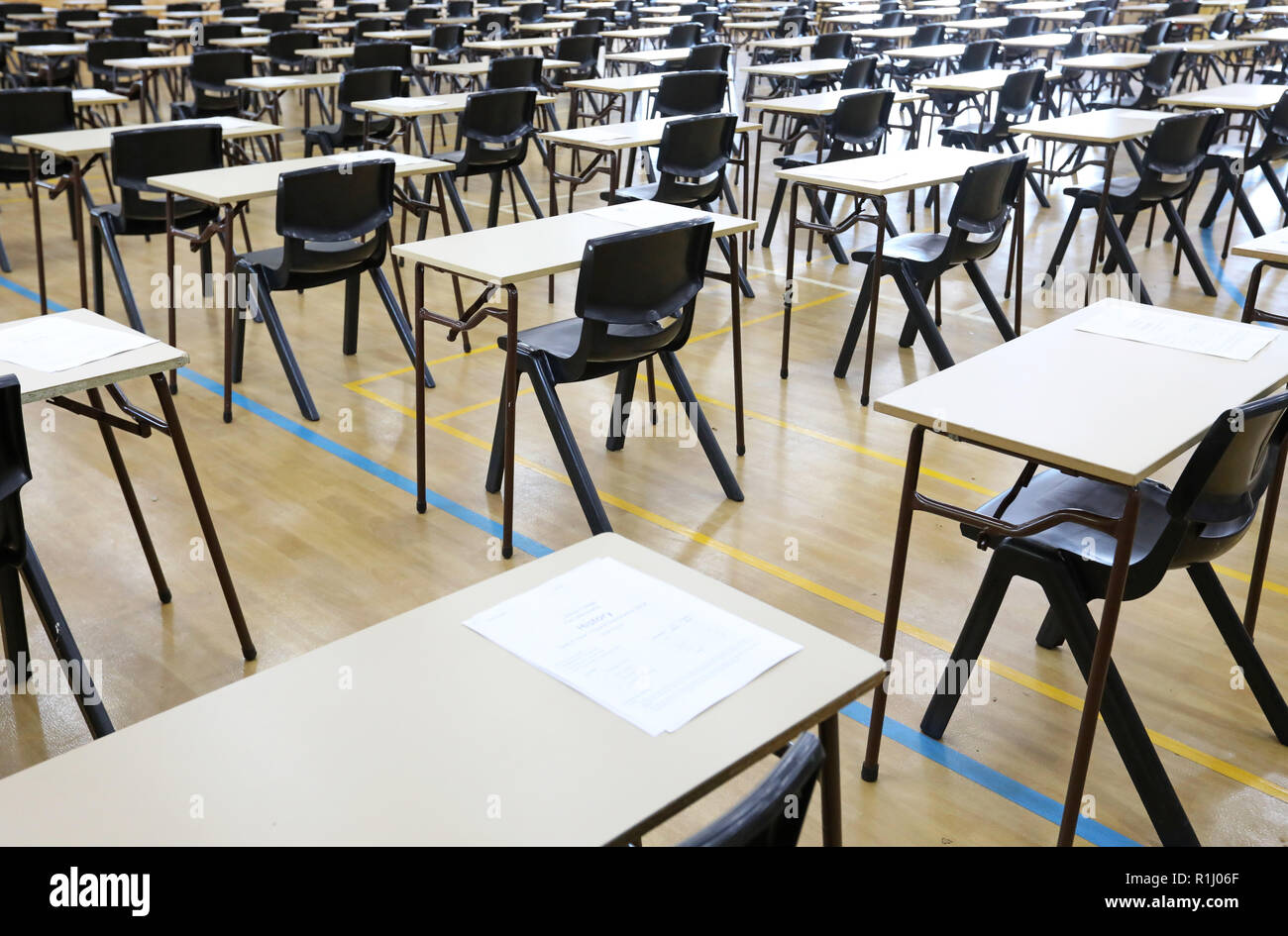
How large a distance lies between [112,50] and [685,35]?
4596mm

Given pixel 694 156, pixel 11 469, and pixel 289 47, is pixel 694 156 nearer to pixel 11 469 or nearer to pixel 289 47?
pixel 11 469

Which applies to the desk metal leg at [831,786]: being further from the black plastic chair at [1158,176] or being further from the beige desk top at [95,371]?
the black plastic chair at [1158,176]

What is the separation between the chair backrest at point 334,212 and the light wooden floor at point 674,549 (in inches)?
23.9

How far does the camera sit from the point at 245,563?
3295mm

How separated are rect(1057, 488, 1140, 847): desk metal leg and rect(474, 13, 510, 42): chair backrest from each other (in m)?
10.3

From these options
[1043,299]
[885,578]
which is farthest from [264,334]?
[1043,299]

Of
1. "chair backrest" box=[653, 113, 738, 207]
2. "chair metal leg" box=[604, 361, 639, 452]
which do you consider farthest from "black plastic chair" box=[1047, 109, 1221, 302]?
"chair metal leg" box=[604, 361, 639, 452]

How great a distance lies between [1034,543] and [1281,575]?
4.92 feet

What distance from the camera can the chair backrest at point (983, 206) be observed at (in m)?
4.23

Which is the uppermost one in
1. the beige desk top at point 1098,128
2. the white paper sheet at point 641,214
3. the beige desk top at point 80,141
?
the beige desk top at point 1098,128

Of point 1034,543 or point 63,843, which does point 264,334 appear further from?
point 63,843

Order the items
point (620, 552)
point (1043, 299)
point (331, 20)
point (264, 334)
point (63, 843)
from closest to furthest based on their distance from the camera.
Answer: point (63, 843) < point (620, 552) < point (264, 334) < point (1043, 299) < point (331, 20)

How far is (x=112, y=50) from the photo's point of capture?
8.71 m

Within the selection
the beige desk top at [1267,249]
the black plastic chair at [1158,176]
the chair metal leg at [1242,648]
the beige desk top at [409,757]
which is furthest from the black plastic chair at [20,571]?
the black plastic chair at [1158,176]
